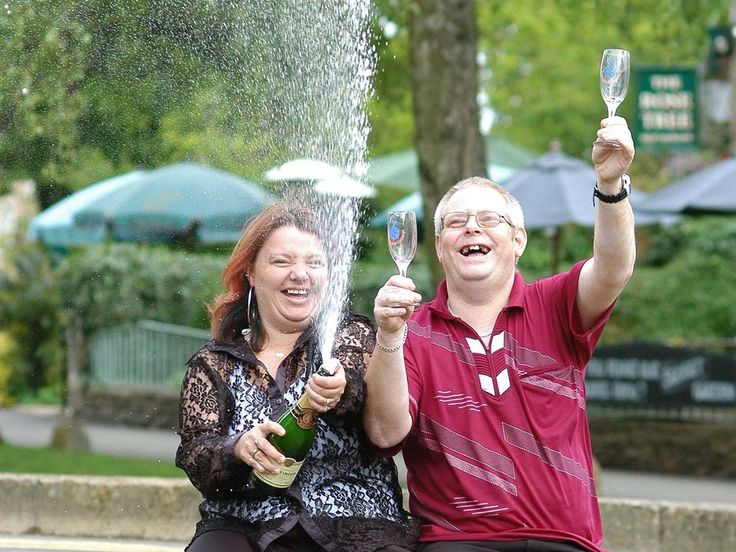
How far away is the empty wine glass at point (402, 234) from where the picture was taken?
13.6 ft

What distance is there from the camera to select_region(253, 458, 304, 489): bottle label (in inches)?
171

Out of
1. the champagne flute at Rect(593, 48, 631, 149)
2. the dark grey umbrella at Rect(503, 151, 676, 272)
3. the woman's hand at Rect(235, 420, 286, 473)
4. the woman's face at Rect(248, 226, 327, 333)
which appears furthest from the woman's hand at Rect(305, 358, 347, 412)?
the dark grey umbrella at Rect(503, 151, 676, 272)

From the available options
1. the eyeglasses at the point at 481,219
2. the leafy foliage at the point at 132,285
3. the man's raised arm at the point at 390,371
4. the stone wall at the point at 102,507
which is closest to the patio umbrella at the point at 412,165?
the leafy foliage at the point at 132,285

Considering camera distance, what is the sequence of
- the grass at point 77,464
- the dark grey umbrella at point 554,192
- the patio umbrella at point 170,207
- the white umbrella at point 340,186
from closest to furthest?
the white umbrella at point 340,186 → the grass at point 77,464 → the patio umbrella at point 170,207 → the dark grey umbrella at point 554,192

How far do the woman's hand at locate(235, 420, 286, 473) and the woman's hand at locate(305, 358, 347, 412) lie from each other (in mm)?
150

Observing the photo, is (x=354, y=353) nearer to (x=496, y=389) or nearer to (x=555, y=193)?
(x=496, y=389)

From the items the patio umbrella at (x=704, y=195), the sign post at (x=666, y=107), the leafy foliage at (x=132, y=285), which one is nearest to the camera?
the patio umbrella at (x=704, y=195)

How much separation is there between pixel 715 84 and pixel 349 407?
555 inches

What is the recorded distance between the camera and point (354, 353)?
472cm

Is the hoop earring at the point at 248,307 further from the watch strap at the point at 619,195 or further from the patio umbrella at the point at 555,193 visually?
the patio umbrella at the point at 555,193

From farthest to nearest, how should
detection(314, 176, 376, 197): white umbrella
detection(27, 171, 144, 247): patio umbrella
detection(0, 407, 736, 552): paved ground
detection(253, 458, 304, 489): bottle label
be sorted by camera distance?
detection(27, 171, 144, 247): patio umbrella
detection(0, 407, 736, 552): paved ground
detection(314, 176, 376, 197): white umbrella
detection(253, 458, 304, 489): bottle label

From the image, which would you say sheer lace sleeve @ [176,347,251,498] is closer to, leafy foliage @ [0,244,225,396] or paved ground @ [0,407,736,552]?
paved ground @ [0,407,736,552]

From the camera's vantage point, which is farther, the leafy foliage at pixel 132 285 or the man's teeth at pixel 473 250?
the leafy foliage at pixel 132 285

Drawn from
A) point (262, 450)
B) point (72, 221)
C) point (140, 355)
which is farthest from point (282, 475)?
point (140, 355)
